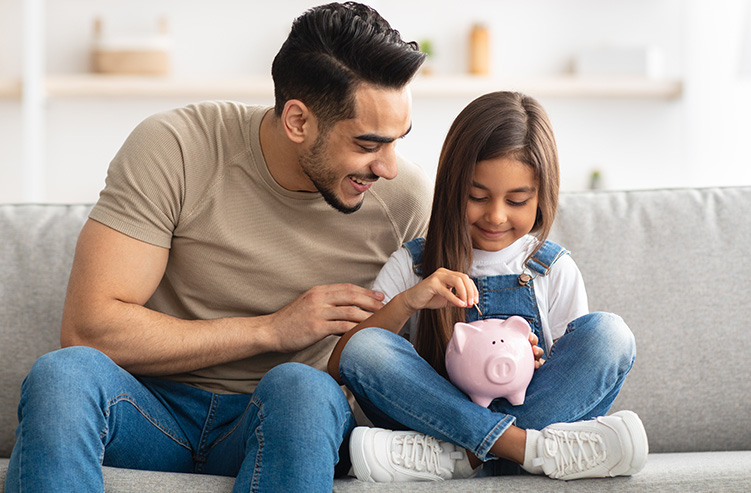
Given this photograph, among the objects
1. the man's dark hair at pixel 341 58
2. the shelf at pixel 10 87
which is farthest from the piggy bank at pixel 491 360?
the shelf at pixel 10 87

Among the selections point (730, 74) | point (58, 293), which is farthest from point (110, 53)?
point (730, 74)

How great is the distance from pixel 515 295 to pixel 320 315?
1.23ft

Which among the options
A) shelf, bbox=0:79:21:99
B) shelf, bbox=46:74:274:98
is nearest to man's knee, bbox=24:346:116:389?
shelf, bbox=46:74:274:98

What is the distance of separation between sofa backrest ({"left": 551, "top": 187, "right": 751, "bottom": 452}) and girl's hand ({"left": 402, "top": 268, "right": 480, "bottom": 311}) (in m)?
0.52

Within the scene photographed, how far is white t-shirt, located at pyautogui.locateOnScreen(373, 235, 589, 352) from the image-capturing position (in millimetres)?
1521

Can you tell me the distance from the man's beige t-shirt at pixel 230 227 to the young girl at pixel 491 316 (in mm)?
136

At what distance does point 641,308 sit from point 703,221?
0.26 meters

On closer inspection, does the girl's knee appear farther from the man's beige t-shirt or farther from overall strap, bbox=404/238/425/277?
the man's beige t-shirt

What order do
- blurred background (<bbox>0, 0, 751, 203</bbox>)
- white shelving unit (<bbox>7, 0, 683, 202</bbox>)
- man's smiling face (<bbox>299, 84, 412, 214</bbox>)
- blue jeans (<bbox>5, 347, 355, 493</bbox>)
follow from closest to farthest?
blue jeans (<bbox>5, 347, 355, 493</bbox>) < man's smiling face (<bbox>299, 84, 412, 214</bbox>) < white shelving unit (<bbox>7, 0, 683, 202</bbox>) < blurred background (<bbox>0, 0, 751, 203</bbox>)

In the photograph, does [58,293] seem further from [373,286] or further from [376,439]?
[376,439]

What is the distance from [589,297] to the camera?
5.74 feet

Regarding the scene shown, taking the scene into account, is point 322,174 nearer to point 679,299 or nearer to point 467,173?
point 467,173

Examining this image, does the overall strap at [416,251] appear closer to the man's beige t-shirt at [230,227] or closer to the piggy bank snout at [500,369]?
the man's beige t-shirt at [230,227]

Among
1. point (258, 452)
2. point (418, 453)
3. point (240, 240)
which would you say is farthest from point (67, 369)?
point (418, 453)
